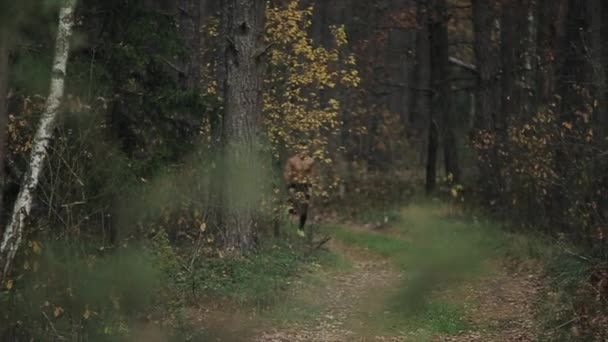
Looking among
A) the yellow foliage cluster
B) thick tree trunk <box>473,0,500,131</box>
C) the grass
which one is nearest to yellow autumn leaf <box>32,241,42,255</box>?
the grass

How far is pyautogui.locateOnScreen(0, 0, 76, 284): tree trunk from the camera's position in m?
10.5

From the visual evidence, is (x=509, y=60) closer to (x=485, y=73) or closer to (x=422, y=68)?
(x=485, y=73)

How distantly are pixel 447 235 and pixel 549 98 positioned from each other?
7.51m

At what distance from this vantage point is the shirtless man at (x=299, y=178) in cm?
1702

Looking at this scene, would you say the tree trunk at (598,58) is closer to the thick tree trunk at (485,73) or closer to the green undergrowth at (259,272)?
the thick tree trunk at (485,73)

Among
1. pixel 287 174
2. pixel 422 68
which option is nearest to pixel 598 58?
pixel 287 174

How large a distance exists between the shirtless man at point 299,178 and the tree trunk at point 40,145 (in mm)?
6438

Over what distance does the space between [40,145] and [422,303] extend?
5620 millimetres

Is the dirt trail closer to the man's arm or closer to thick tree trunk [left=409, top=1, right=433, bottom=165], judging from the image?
the man's arm

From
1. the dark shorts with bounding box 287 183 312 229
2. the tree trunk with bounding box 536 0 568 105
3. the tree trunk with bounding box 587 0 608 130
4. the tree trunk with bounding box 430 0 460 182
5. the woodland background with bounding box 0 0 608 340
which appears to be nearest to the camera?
the woodland background with bounding box 0 0 608 340

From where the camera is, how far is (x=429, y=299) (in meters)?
12.3

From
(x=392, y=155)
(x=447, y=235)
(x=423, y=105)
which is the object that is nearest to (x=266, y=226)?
(x=447, y=235)

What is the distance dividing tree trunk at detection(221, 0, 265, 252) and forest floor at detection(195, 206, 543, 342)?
1.43m

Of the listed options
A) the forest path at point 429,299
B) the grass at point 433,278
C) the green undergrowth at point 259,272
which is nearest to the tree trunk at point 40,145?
the green undergrowth at point 259,272
